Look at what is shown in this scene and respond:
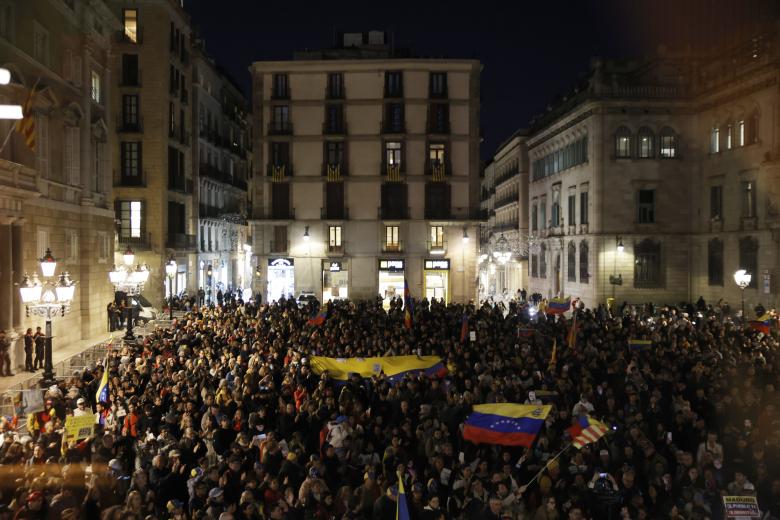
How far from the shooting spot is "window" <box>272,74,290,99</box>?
4991 cm

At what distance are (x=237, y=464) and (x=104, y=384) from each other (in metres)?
5.30

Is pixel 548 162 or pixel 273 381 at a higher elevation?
pixel 548 162

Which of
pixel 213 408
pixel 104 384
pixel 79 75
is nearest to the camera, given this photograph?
pixel 213 408

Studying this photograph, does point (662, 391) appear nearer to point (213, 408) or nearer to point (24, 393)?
point (213, 408)

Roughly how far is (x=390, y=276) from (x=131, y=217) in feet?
54.3

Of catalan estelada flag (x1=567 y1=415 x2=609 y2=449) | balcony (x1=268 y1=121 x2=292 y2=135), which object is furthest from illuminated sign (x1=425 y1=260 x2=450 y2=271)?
catalan estelada flag (x1=567 y1=415 x2=609 y2=449)

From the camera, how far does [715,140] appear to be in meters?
44.7

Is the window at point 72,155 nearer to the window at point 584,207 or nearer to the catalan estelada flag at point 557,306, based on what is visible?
the catalan estelada flag at point 557,306

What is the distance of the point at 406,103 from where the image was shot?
4975cm

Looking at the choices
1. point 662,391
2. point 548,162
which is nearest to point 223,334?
point 662,391

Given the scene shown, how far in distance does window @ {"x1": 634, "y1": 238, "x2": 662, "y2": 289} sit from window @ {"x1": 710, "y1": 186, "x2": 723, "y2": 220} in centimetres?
388

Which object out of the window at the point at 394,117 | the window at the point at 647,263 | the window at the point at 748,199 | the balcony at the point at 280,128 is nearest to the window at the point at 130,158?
the balcony at the point at 280,128

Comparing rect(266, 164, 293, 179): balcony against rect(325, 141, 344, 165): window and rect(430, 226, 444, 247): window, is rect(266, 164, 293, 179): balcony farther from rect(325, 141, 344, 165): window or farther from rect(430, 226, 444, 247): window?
→ rect(430, 226, 444, 247): window

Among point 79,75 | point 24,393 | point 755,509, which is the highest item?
point 79,75
